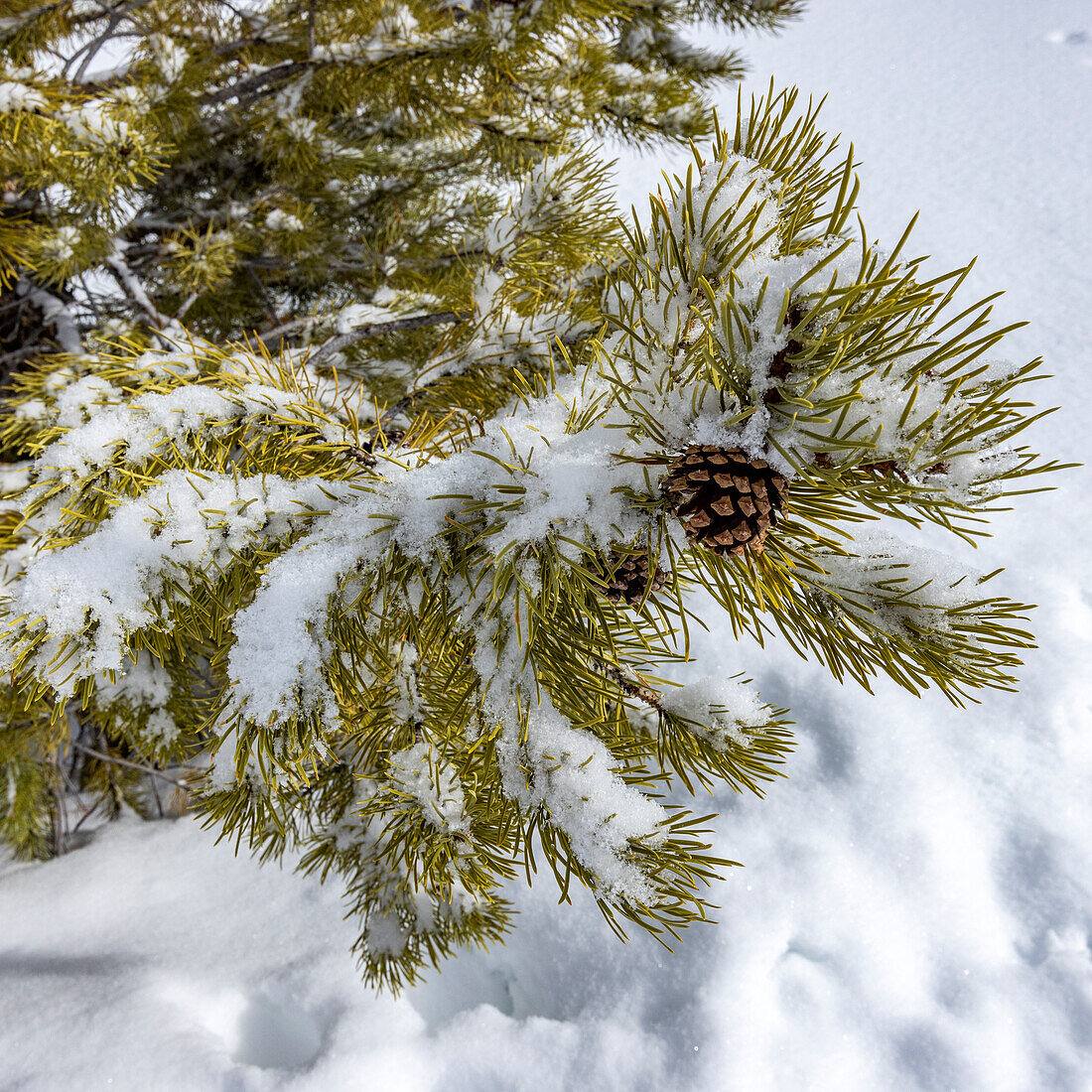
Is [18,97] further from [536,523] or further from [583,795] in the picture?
[583,795]

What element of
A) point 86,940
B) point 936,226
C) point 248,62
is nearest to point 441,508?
point 86,940

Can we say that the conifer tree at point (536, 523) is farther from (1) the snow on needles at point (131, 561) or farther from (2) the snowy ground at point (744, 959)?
(2) the snowy ground at point (744, 959)

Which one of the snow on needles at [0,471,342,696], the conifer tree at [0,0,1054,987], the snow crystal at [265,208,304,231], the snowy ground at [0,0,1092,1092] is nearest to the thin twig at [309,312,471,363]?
the conifer tree at [0,0,1054,987]

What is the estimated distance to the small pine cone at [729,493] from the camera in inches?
10.6

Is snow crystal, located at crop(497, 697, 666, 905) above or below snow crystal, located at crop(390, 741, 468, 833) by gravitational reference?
above

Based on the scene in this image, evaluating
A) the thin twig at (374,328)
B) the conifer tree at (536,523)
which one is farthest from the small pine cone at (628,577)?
the thin twig at (374,328)

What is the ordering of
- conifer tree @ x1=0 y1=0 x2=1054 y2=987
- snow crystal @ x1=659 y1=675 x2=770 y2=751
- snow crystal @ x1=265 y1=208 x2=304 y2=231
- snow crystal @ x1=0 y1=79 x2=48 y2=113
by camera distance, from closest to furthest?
conifer tree @ x1=0 y1=0 x2=1054 y2=987
snow crystal @ x1=659 y1=675 x2=770 y2=751
snow crystal @ x1=0 y1=79 x2=48 y2=113
snow crystal @ x1=265 y1=208 x2=304 y2=231

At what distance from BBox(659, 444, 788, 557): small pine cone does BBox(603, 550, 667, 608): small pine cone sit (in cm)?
6

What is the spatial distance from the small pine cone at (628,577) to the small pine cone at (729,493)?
0.19ft

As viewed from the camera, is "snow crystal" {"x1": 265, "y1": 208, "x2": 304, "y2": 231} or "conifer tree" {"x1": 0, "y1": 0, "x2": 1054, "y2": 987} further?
"snow crystal" {"x1": 265, "y1": 208, "x2": 304, "y2": 231}

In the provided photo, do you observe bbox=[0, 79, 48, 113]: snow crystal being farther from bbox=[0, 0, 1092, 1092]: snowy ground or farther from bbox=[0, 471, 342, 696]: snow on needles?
bbox=[0, 0, 1092, 1092]: snowy ground

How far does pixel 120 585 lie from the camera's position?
0.35 meters

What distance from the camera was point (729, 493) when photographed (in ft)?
0.89

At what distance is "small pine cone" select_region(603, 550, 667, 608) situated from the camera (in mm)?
336
